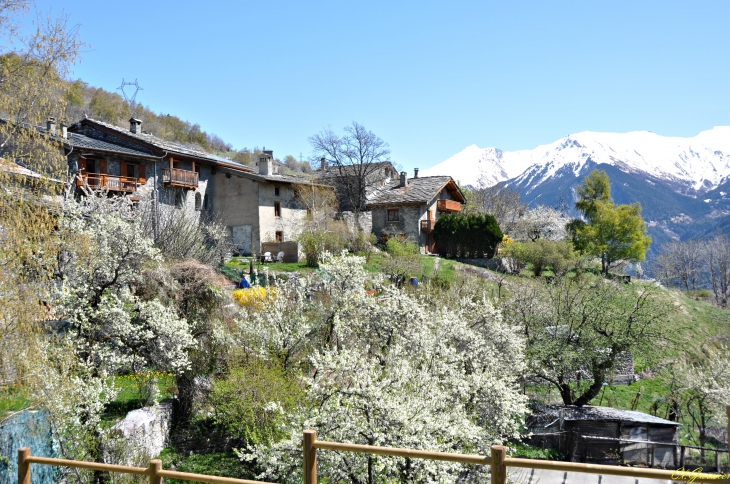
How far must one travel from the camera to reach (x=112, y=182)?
3178cm

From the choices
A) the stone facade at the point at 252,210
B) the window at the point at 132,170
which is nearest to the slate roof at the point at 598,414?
the stone facade at the point at 252,210

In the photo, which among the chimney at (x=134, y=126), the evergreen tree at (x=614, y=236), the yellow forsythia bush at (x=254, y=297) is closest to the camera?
the yellow forsythia bush at (x=254, y=297)

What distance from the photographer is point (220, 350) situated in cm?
1595

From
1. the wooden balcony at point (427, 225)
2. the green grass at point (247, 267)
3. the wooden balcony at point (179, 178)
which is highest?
the wooden balcony at point (179, 178)

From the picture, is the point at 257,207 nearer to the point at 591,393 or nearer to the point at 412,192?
the point at 412,192

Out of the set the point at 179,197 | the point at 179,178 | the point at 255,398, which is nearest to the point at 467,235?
the point at 179,197

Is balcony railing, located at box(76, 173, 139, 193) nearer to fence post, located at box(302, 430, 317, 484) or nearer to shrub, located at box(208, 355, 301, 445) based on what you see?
shrub, located at box(208, 355, 301, 445)

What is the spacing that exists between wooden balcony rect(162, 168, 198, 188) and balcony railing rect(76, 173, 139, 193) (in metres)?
2.38

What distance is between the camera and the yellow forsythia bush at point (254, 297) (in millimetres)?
16847

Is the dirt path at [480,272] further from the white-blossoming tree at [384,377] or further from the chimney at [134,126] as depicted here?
the chimney at [134,126]

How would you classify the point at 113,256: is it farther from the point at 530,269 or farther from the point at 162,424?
the point at 530,269

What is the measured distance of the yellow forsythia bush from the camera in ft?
55.3

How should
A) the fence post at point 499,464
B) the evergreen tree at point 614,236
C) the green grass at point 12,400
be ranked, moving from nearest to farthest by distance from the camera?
the fence post at point 499,464
the green grass at point 12,400
the evergreen tree at point 614,236

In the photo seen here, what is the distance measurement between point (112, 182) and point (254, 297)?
18.4 meters
